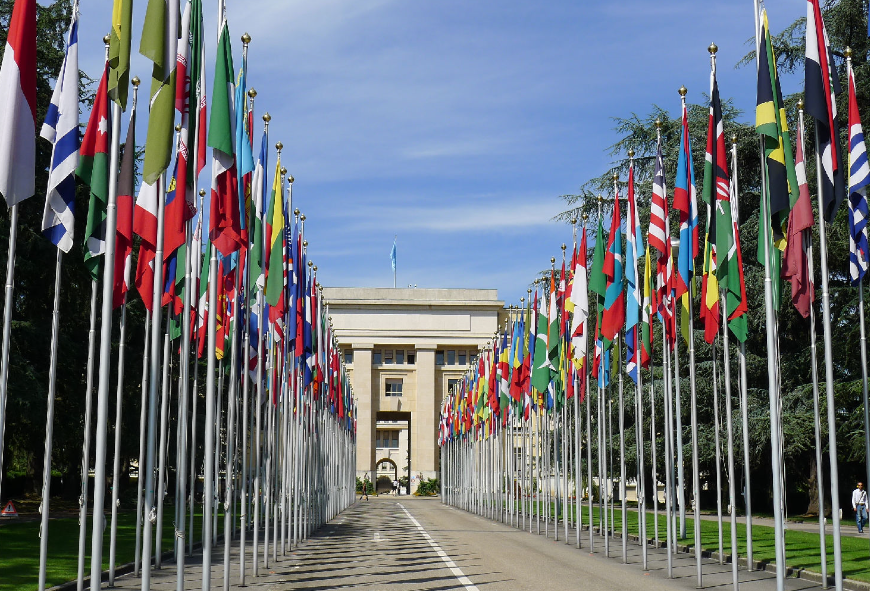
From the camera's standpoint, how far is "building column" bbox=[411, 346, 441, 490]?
10531 centimetres

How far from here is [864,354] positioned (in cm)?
1447

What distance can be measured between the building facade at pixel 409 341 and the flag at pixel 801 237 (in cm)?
9315

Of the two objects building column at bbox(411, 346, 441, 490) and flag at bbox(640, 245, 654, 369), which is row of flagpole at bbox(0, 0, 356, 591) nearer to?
flag at bbox(640, 245, 654, 369)

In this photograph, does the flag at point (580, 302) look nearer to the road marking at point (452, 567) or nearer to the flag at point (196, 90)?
the road marking at point (452, 567)

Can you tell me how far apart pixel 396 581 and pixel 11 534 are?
45.3 ft

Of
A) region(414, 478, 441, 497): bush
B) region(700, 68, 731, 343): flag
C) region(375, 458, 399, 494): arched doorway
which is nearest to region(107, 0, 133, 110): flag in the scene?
region(700, 68, 731, 343): flag

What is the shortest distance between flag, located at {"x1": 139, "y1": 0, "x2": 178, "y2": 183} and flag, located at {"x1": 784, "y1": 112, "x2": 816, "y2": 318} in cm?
844

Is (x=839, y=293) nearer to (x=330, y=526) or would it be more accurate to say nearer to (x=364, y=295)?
(x=330, y=526)

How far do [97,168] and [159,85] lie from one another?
3.18 m

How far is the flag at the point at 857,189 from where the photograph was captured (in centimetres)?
1495

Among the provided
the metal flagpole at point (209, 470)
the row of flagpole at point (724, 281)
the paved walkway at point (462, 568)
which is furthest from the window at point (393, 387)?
the metal flagpole at point (209, 470)

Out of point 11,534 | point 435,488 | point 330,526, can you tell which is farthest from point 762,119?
point 435,488

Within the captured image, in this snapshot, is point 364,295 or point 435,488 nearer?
point 435,488

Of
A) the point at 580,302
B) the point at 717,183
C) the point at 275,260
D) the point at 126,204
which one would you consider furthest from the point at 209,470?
the point at 580,302
